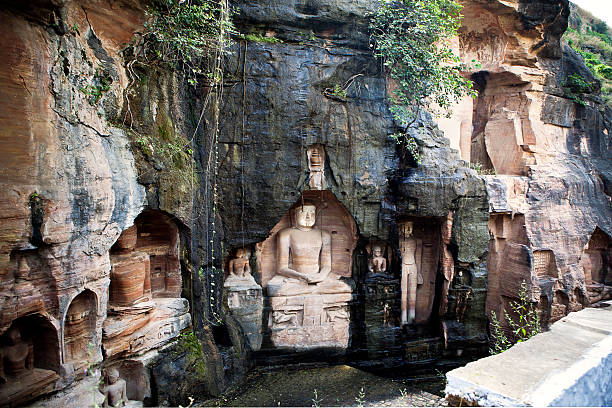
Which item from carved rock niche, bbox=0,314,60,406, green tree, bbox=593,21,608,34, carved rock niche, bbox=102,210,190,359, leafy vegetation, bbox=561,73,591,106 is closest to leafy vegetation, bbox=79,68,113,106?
carved rock niche, bbox=102,210,190,359

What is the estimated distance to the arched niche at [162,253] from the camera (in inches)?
243

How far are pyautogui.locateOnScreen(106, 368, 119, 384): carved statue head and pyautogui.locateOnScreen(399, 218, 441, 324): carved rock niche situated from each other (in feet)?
20.7

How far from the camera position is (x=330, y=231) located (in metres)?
8.55

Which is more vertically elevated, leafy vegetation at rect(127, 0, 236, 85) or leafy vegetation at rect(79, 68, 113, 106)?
leafy vegetation at rect(127, 0, 236, 85)

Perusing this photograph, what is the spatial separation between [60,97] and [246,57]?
3.35m

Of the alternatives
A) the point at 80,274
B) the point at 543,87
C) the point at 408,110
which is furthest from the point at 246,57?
the point at 543,87

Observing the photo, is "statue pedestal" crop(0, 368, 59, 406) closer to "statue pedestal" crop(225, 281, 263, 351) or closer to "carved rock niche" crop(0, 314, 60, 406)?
"carved rock niche" crop(0, 314, 60, 406)

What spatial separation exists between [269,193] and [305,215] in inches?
51.5

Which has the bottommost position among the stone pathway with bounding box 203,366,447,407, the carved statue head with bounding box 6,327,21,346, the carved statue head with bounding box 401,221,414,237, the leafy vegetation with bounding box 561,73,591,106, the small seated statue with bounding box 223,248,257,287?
the stone pathway with bounding box 203,366,447,407

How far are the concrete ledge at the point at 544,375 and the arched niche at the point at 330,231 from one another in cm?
529

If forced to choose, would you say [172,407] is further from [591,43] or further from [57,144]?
[591,43]

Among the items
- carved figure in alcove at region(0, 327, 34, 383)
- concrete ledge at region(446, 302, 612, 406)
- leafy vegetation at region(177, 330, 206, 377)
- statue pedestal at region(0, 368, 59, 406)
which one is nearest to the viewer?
concrete ledge at region(446, 302, 612, 406)

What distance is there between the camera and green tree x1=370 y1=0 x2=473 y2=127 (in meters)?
7.52

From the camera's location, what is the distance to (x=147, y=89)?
227 inches
